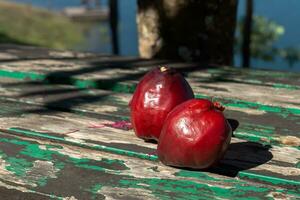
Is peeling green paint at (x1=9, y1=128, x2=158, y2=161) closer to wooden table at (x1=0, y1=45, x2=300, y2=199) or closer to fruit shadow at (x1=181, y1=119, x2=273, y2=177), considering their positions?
wooden table at (x1=0, y1=45, x2=300, y2=199)

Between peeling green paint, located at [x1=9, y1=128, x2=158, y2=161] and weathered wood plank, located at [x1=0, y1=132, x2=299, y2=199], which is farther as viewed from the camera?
peeling green paint, located at [x1=9, y1=128, x2=158, y2=161]

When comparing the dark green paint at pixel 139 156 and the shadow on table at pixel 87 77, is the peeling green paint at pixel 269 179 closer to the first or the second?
the dark green paint at pixel 139 156

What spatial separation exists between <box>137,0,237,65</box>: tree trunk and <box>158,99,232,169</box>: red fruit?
7.10ft

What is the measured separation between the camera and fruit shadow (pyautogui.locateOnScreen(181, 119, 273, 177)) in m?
1.50

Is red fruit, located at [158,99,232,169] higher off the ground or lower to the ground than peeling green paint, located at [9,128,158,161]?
higher

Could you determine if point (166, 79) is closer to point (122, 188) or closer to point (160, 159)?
point (160, 159)

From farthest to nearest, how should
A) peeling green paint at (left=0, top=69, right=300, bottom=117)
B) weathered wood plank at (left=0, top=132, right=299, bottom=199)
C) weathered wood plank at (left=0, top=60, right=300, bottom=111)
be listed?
weathered wood plank at (left=0, top=60, right=300, bottom=111)
peeling green paint at (left=0, top=69, right=300, bottom=117)
weathered wood plank at (left=0, top=132, right=299, bottom=199)

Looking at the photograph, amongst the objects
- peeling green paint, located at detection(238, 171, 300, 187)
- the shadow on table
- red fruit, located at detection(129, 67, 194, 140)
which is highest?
red fruit, located at detection(129, 67, 194, 140)

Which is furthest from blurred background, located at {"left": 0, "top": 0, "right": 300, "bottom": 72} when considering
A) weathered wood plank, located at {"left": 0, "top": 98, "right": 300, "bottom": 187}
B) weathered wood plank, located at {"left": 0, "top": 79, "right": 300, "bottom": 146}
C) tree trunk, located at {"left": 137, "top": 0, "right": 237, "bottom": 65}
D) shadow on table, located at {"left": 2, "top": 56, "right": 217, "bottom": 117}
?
weathered wood plank, located at {"left": 0, "top": 98, "right": 300, "bottom": 187}

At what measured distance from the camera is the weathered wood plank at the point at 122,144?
4.91ft

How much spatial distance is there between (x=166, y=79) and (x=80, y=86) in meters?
0.92

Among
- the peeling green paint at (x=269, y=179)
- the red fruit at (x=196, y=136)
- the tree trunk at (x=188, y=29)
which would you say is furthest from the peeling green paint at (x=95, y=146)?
the tree trunk at (x=188, y=29)

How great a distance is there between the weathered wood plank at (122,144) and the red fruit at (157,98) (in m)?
0.06

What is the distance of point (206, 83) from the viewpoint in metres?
2.57
